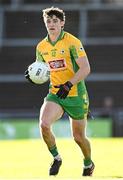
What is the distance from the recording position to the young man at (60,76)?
29.3 feet

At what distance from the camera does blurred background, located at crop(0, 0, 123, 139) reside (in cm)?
2741

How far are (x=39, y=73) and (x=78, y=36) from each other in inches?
794

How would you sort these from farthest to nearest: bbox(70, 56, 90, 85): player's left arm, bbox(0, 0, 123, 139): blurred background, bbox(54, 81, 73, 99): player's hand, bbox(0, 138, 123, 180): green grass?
bbox(0, 0, 123, 139): blurred background → bbox(0, 138, 123, 180): green grass → bbox(70, 56, 90, 85): player's left arm → bbox(54, 81, 73, 99): player's hand

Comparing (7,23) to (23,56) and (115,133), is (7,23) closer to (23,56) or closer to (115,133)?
(23,56)

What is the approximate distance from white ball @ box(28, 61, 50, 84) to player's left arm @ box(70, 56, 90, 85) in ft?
1.08

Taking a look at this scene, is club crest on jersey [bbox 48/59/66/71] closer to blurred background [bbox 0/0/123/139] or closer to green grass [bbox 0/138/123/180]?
green grass [bbox 0/138/123/180]

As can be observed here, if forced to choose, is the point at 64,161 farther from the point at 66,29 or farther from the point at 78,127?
the point at 66,29

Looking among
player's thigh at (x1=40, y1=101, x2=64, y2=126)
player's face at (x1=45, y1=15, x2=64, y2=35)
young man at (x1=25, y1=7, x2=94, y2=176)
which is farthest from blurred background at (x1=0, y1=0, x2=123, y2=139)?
player's face at (x1=45, y1=15, x2=64, y2=35)

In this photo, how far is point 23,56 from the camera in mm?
28578

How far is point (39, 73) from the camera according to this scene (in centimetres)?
891

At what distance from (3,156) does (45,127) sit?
4313mm

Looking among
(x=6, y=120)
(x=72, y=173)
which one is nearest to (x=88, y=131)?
(x=6, y=120)

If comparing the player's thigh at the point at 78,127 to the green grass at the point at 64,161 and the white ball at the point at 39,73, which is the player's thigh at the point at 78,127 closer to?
the green grass at the point at 64,161

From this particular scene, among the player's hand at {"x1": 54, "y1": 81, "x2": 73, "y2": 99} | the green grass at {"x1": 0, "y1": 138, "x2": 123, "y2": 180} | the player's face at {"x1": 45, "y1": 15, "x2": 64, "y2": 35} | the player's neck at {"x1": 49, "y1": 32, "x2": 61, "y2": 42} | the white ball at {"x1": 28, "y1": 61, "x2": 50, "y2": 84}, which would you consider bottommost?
the green grass at {"x1": 0, "y1": 138, "x2": 123, "y2": 180}
